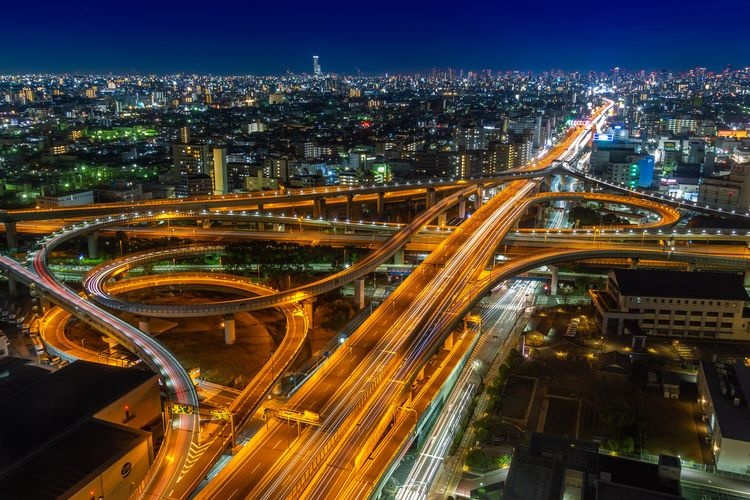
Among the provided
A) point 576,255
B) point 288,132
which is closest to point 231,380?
point 576,255

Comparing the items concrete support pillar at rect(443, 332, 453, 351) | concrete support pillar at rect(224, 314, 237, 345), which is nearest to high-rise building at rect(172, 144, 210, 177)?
concrete support pillar at rect(224, 314, 237, 345)

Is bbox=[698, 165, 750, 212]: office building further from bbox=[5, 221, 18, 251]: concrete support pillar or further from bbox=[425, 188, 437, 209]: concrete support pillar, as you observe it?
bbox=[5, 221, 18, 251]: concrete support pillar

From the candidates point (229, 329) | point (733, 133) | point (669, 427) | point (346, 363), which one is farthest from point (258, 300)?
point (733, 133)

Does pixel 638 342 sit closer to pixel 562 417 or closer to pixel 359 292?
pixel 562 417

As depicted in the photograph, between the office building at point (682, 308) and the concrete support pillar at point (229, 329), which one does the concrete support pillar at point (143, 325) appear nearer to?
the concrete support pillar at point (229, 329)

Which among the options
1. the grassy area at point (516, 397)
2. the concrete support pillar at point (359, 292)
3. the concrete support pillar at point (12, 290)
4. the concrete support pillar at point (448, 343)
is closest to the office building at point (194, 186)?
the concrete support pillar at point (12, 290)

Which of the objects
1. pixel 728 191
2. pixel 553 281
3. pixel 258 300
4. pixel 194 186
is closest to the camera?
pixel 258 300

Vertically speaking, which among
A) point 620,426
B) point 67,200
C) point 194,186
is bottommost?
point 620,426
